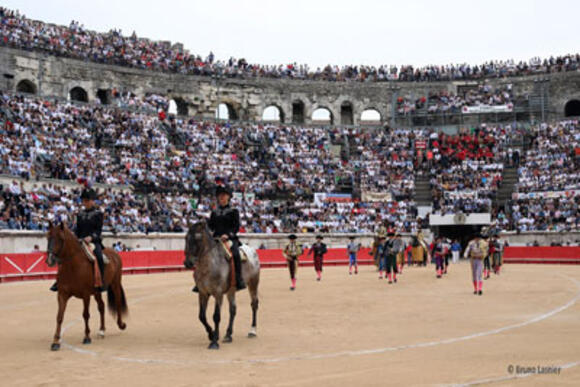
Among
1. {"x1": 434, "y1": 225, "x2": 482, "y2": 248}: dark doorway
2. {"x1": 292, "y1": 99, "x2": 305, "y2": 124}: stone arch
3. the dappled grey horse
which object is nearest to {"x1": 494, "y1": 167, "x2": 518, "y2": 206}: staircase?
{"x1": 434, "y1": 225, "x2": 482, "y2": 248}: dark doorway

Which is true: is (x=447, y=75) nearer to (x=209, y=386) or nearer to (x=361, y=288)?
(x=361, y=288)

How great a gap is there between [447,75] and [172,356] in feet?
182

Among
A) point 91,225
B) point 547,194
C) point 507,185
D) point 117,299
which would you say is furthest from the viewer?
point 507,185

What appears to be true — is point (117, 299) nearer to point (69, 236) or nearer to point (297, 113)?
point (69, 236)

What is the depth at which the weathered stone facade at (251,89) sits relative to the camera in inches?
1978

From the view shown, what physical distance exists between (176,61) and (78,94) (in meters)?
8.35

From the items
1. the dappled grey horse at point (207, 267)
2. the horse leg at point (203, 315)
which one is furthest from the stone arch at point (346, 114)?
the horse leg at point (203, 315)

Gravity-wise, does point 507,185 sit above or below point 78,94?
below

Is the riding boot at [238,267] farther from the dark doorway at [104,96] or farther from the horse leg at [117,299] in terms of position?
the dark doorway at [104,96]

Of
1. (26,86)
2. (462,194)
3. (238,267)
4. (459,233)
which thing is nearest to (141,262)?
(26,86)

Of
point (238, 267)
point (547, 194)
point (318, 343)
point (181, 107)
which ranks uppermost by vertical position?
point (181, 107)

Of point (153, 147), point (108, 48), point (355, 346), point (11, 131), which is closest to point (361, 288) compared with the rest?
point (355, 346)

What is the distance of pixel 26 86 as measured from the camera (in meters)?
49.7

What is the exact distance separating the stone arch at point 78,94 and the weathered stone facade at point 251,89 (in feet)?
0.38
